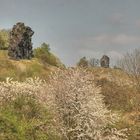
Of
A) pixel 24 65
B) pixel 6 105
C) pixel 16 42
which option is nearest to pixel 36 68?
pixel 24 65

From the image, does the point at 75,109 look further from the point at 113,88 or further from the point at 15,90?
the point at 113,88

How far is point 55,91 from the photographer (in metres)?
34.4

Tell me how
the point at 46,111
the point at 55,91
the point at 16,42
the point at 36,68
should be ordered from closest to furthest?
1. the point at 55,91
2. the point at 46,111
3. the point at 36,68
4. the point at 16,42

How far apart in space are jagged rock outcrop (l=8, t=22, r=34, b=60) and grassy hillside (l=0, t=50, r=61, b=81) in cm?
188

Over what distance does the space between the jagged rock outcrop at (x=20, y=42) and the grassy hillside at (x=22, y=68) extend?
1.88 metres

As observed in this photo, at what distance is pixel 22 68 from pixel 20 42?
9.02 m

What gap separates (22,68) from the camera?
79.8 meters

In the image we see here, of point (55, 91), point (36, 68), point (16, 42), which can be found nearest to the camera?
point (55, 91)

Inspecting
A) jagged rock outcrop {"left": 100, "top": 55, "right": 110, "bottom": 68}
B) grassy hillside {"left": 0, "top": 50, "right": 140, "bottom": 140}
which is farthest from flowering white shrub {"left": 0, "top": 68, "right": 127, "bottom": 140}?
jagged rock outcrop {"left": 100, "top": 55, "right": 110, "bottom": 68}

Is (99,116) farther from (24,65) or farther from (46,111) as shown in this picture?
(24,65)

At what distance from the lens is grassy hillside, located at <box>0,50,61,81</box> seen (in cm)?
7564

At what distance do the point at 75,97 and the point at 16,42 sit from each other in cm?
5421

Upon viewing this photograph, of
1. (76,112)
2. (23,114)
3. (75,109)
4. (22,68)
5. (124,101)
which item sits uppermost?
(22,68)

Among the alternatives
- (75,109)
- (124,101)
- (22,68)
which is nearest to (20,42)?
(22,68)
